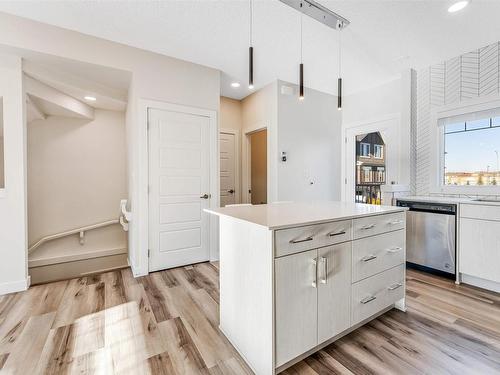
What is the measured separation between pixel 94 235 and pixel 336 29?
4.60m

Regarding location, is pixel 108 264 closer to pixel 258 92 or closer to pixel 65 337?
pixel 65 337

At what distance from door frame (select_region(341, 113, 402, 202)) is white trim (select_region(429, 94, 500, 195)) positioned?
0.48 metres

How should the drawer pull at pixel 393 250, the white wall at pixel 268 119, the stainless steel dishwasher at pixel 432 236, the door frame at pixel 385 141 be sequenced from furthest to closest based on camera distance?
the white wall at pixel 268 119, the door frame at pixel 385 141, the stainless steel dishwasher at pixel 432 236, the drawer pull at pixel 393 250

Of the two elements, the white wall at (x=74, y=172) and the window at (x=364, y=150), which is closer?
the white wall at (x=74, y=172)

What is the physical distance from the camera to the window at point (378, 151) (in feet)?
13.8

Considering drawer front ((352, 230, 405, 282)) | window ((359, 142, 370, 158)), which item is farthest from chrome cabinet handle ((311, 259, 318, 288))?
window ((359, 142, 370, 158))

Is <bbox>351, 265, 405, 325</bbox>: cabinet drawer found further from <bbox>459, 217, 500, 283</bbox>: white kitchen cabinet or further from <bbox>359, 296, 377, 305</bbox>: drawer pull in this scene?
<bbox>459, 217, 500, 283</bbox>: white kitchen cabinet

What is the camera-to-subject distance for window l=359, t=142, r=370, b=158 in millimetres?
4430

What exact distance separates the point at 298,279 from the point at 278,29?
2548mm

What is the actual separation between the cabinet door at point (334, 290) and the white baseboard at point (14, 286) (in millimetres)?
2985

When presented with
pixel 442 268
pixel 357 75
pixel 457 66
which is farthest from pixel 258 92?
pixel 442 268

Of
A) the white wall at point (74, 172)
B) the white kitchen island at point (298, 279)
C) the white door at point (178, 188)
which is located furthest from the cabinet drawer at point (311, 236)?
the white wall at point (74, 172)

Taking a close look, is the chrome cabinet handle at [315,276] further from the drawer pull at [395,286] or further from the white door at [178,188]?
the white door at [178,188]

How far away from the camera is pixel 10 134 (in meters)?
2.49
